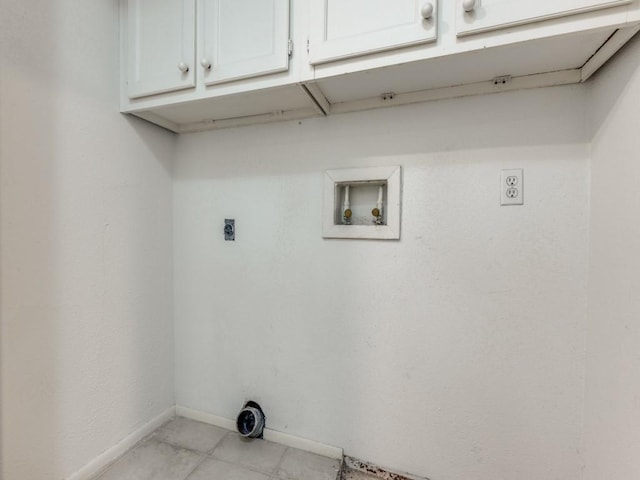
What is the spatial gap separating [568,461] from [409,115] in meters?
1.31

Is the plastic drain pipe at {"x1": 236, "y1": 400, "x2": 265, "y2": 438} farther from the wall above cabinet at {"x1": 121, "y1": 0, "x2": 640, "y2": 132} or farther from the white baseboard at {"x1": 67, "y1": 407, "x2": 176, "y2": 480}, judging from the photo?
the wall above cabinet at {"x1": 121, "y1": 0, "x2": 640, "y2": 132}

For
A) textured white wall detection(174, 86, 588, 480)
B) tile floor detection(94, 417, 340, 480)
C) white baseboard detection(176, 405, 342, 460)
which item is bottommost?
tile floor detection(94, 417, 340, 480)

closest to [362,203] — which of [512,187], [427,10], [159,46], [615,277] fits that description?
[512,187]

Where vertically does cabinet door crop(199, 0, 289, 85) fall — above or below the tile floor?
above

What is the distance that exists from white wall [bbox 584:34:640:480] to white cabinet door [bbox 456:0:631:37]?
0.63ft

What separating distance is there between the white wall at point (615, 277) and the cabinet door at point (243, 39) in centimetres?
95

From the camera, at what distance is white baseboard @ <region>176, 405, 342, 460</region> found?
1.16 metres

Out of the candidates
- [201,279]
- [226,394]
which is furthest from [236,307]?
[226,394]

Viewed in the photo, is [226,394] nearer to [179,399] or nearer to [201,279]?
[179,399]

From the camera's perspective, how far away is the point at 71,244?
3.22 ft

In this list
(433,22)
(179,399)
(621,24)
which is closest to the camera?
(621,24)

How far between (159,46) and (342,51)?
0.74 meters

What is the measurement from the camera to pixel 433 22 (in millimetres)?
750

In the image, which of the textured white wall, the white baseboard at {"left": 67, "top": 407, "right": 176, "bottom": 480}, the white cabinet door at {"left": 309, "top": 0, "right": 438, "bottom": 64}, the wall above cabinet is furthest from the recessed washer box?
the white baseboard at {"left": 67, "top": 407, "right": 176, "bottom": 480}
